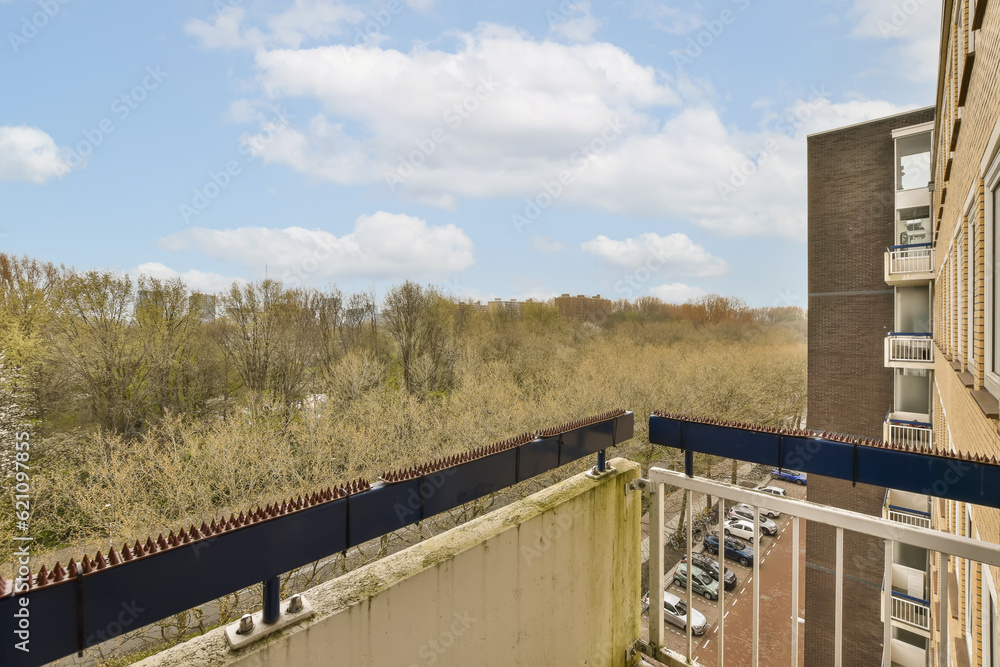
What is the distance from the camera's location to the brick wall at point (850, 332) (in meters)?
11.1

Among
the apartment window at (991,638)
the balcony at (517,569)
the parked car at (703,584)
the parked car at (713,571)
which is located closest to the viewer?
the balcony at (517,569)

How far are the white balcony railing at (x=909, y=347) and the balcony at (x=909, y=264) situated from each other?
1350mm

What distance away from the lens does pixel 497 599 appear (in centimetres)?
215

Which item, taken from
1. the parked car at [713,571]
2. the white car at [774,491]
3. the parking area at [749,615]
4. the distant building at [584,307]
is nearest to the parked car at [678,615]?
the parking area at [749,615]

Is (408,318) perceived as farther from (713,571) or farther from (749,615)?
(749,615)

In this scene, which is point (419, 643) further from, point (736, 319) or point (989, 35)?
point (736, 319)

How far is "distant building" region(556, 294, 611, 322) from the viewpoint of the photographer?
36.0 meters

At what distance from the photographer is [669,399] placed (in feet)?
58.7

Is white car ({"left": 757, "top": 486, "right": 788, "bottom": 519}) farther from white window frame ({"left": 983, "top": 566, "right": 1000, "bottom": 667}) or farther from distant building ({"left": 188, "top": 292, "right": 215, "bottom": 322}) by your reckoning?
distant building ({"left": 188, "top": 292, "right": 215, "bottom": 322})

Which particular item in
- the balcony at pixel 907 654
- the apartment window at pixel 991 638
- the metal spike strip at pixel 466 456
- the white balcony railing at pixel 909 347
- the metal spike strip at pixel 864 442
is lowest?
the balcony at pixel 907 654

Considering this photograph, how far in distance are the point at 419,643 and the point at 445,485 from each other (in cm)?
62

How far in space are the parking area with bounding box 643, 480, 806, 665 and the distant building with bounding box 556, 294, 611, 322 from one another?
19.9 metres

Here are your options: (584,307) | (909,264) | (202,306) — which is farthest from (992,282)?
(584,307)

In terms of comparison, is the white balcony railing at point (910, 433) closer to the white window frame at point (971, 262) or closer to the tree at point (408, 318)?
the white window frame at point (971, 262)
